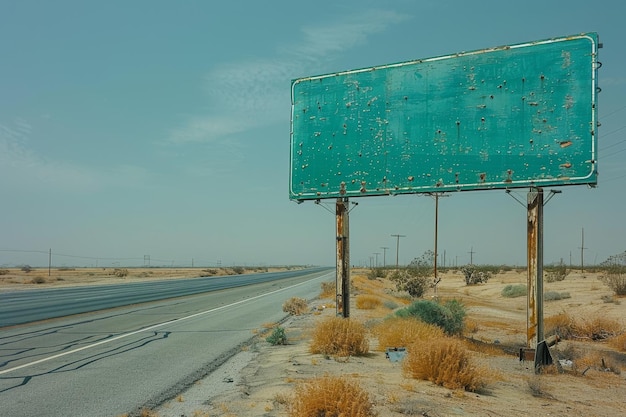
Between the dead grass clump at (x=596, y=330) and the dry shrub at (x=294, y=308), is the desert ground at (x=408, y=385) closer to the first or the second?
the dead grass clump at (x=596, y=330)

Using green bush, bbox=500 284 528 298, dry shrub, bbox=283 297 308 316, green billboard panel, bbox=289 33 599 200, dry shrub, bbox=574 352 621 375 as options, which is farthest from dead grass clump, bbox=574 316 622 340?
green bush, bbox=500 284 528 298

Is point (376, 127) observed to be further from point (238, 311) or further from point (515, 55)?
point (238, 311)

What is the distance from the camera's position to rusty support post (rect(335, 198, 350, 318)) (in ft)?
49.1

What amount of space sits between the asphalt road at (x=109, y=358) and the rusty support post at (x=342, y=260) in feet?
9.88

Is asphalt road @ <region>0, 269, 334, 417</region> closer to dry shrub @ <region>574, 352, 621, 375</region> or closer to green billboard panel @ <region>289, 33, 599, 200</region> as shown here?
green billboard panel @ <region>289, 33, 599, 200</region>

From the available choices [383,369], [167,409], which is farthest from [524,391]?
[167,409]

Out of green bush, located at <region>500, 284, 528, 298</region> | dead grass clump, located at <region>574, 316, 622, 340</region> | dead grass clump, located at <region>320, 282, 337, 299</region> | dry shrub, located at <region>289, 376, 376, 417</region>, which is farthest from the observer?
green bush, located at <region>500, 284, 528, 298</region>

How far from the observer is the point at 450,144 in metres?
13.4

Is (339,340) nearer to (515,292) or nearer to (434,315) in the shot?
(434,315)

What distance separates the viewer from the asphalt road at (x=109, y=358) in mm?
7902

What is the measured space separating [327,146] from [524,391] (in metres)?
8.31

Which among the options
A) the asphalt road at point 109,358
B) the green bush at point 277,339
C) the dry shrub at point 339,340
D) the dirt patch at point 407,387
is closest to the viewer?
the dirt patch at point 407,387

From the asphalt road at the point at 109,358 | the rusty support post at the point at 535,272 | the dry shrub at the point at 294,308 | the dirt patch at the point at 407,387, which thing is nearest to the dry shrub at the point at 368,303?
the dry shrub at the point at 294,308

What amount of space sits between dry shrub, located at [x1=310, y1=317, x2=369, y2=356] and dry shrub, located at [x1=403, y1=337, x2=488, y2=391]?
2.69 meters
